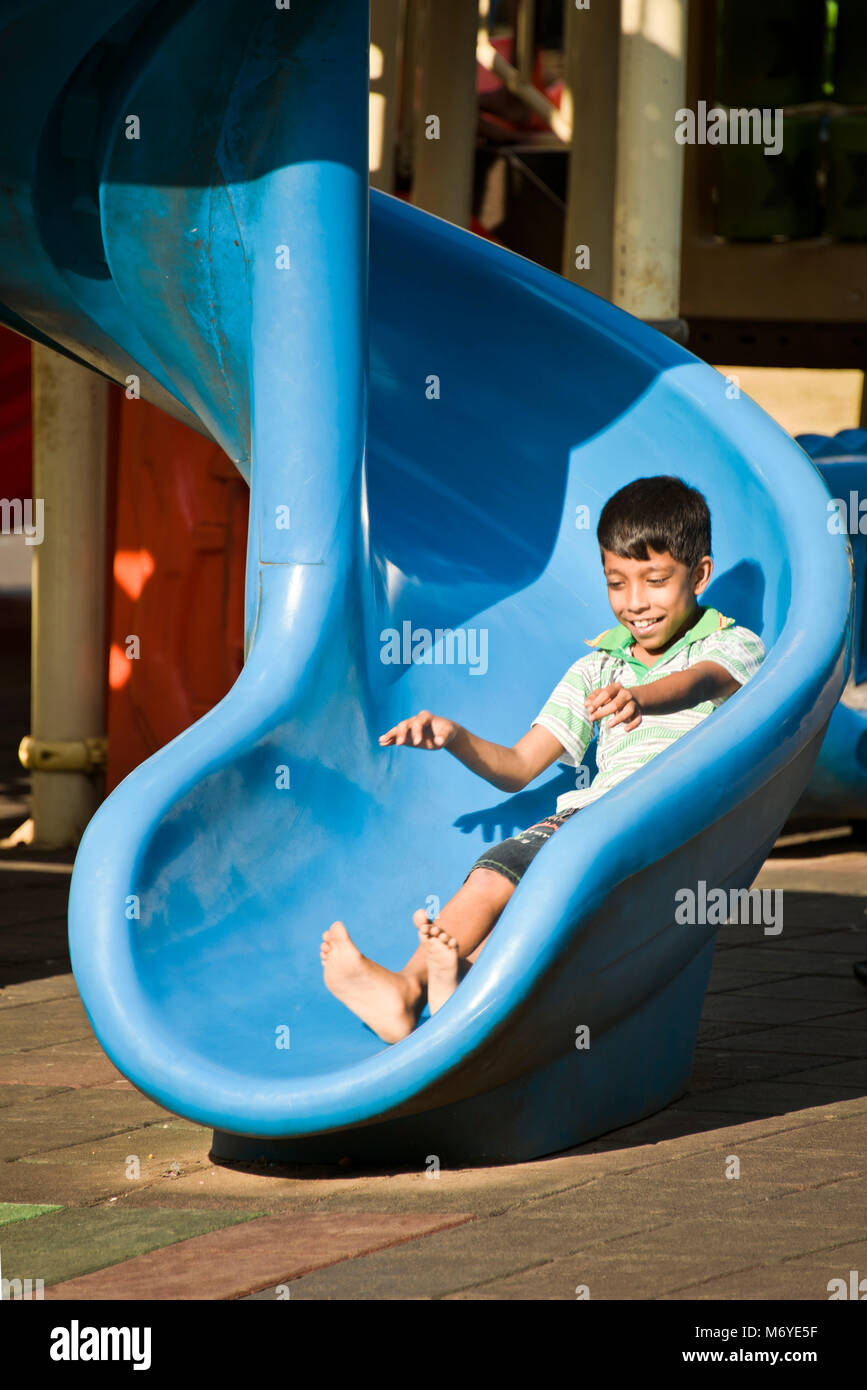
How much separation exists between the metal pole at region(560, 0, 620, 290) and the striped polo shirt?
14.1 ft

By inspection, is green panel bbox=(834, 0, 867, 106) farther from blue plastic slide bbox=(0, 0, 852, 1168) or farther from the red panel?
blue plastic slide bbox=(0, 0, 852, 1168)

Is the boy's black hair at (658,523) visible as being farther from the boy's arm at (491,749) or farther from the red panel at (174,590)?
the red panel at (174,590)

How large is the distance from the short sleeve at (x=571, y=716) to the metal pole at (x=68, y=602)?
3.62 metres

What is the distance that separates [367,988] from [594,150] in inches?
221

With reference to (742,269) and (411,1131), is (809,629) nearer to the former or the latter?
(411,1131)

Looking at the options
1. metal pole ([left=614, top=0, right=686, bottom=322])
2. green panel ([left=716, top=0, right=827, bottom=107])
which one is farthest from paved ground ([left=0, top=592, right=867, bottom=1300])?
green panel ([left=716, top=0, right=827, bottom=107])

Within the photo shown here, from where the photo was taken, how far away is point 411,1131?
3432mm

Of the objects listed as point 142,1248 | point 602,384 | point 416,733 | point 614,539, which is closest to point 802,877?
point 602,384

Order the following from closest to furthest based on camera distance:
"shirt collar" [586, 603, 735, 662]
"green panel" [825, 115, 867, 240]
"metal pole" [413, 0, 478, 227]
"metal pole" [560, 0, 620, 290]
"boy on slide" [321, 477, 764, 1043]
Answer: "boy on slide" [321, 477, 764, 1043]
"shirt collar" [586, 603, 735, 662]
"metal pole" [560, 0, 620, 290]
"metal pole" [413, 0, 478, 227]
"green panel" [825, 115, 867, 240]

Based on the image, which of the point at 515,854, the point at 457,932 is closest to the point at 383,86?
the point at 515,854

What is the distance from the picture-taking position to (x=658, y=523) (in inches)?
161

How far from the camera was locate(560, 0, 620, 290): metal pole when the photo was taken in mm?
8219

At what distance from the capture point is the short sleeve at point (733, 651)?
398 centimetres

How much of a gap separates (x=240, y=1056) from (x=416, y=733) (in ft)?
2.29
